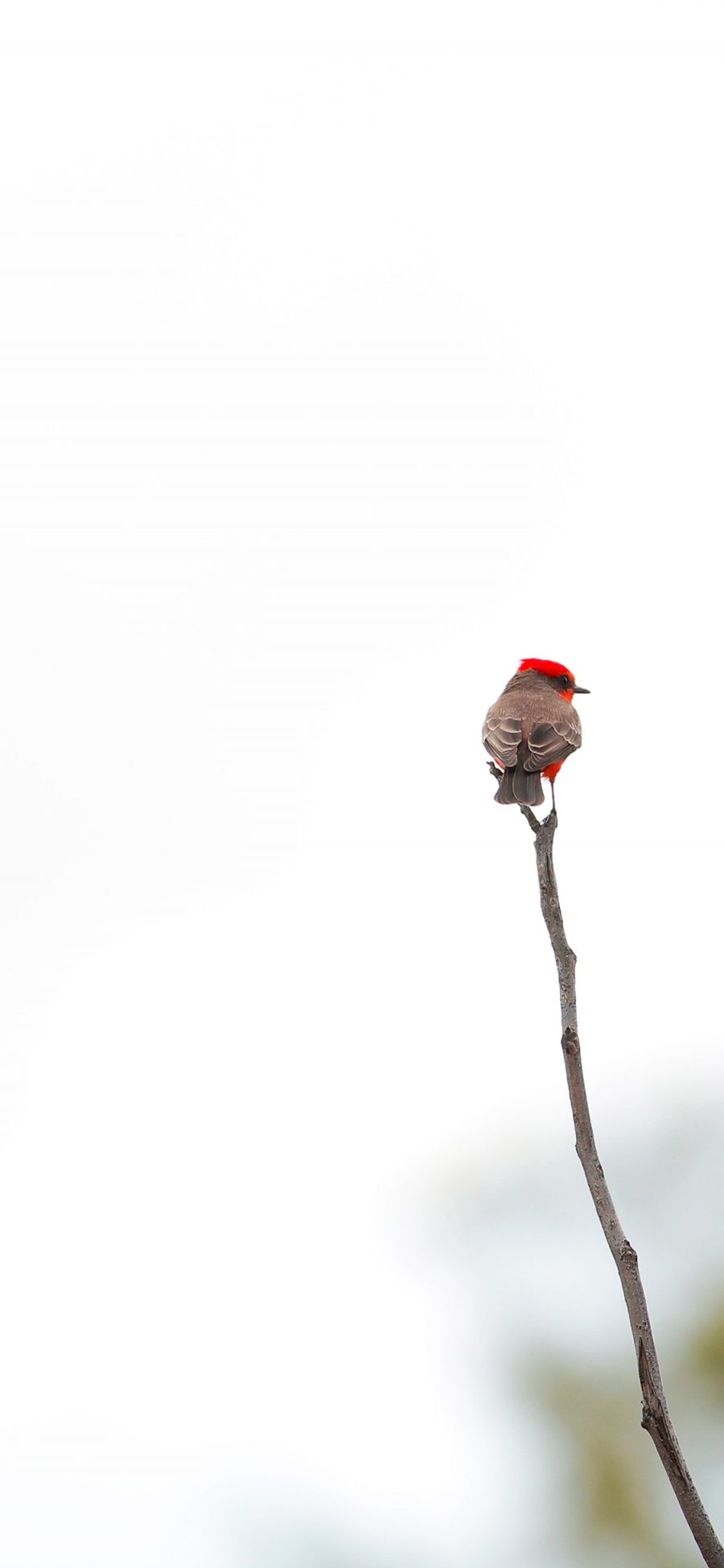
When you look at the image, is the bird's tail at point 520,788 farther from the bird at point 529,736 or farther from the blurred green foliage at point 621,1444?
the blurred green foliage at point 621,1444

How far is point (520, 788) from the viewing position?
15.3 ft

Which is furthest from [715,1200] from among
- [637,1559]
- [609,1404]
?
[637,1559]

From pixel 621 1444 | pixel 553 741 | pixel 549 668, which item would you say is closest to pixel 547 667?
pixel 549 668

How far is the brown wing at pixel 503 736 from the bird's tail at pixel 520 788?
0.15 meters

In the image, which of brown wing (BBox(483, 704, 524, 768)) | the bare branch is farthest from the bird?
the bare branch

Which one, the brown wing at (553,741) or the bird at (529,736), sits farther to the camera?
the brown wing at (553,741)

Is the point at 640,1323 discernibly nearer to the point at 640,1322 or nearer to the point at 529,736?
the point at 640,1322

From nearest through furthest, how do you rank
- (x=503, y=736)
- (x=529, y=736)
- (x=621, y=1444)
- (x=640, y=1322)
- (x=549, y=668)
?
(x=640, y=1322), (x=529, y=736), (x=503, y=736), (x=549, y=668), (x=621, y=1444)

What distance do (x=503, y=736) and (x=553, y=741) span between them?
0.65 ft

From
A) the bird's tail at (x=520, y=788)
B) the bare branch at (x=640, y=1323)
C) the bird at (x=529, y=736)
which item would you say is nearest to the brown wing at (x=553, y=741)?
the bird at (x=529, y=736)

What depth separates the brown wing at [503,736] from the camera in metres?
5.17

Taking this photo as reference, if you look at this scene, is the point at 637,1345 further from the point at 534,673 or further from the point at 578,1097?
the point at 534,673

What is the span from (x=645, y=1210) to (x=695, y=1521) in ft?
35.6

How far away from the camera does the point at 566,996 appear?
2.25 meters
